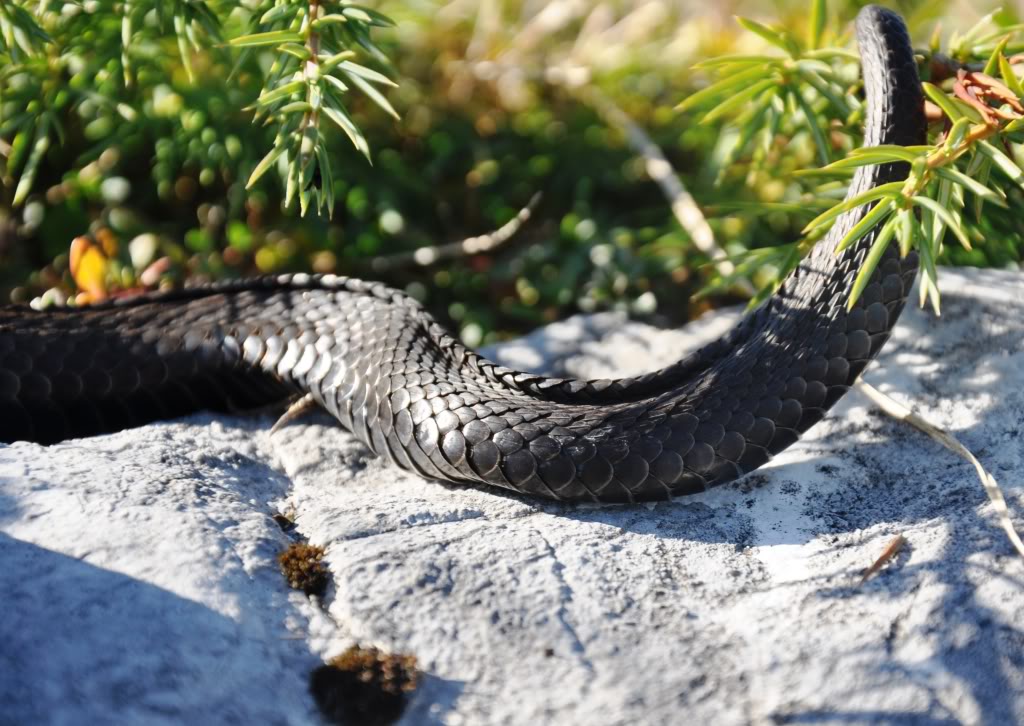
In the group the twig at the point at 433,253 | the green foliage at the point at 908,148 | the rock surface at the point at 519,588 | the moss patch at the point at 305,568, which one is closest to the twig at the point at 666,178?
the green foliage at the point at 908,148

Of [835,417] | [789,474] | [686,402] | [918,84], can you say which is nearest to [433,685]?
[686,402]

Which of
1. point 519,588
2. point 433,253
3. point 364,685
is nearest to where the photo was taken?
point 364,685

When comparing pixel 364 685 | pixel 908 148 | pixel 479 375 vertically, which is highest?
pixel 908 148

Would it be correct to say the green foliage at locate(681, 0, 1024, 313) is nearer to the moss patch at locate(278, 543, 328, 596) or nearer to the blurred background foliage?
the blurred background foliage

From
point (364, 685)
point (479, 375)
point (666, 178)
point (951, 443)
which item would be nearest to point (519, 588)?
point (364, 685)

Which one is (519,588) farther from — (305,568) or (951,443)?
(951,443)

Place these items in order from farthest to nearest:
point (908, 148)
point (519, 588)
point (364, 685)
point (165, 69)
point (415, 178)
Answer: point (415, 178), point (165, 69), point (908, 148), point (519, 588), point (364, 685)
